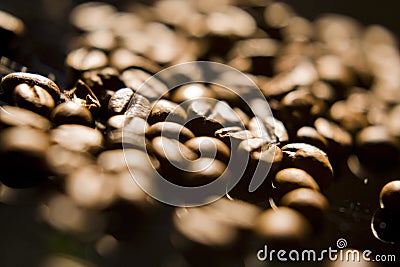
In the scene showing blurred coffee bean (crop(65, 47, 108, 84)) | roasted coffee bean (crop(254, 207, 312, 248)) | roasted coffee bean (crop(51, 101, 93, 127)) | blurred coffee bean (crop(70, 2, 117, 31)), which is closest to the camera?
roasted coffee bean (crop(254, 207, 312, 248))

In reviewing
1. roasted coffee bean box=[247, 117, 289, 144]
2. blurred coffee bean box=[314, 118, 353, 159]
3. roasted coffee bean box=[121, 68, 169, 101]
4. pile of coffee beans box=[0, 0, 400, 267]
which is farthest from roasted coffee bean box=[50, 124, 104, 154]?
blurred coffee bean box=[314, 118, 353, 159]

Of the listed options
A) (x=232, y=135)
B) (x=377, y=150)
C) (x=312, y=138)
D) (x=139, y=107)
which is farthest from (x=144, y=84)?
(x=377, y=150)

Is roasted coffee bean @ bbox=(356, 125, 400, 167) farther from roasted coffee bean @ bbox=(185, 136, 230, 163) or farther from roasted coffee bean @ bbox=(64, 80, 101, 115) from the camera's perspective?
roasted coffee bean @ bbox=(64, 80, 101, 115)

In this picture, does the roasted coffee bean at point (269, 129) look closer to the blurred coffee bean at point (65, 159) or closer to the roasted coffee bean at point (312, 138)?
the roasted coffee bean at point (312, 138)

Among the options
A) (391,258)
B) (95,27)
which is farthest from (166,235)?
(95,27)

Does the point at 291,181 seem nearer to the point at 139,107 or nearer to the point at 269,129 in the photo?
the point at 269,129

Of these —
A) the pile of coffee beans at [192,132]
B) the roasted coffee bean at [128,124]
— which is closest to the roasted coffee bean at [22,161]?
the pile of coffee beans at [192,132]
